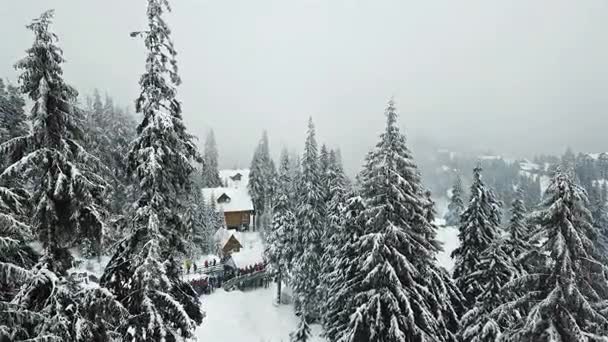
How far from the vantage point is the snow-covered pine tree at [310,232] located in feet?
106

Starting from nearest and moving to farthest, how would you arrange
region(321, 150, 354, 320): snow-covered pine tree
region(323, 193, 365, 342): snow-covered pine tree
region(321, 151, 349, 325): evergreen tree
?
region(323, 193, 365, 342): snow-covered pine tree < region(321, 150, 354, 320): snow-covered pine tree < region(321, 151, 349, 325): evergreen tree

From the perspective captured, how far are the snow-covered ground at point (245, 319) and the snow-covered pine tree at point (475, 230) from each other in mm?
14412

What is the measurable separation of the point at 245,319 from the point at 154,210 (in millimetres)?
24954

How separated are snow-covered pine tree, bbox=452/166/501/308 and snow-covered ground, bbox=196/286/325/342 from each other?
1441 centimetres

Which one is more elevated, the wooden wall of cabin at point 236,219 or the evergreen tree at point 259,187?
the evergreen tree at point 259,187

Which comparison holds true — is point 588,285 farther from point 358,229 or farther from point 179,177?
point 179,177

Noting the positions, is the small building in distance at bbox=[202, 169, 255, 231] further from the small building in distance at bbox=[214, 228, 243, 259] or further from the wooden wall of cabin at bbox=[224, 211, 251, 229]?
the small building in distance at bbox=[214, 228, 243, 259]

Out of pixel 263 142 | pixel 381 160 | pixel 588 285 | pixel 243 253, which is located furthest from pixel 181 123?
pixel 263 142

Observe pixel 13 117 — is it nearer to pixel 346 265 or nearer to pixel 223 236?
pixel 346 265

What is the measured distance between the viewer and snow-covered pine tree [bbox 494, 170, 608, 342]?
1134 cm

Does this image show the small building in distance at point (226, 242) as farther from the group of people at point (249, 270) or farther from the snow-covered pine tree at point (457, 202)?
the snow-covered pine tree at point (457, 202)

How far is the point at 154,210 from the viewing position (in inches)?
440

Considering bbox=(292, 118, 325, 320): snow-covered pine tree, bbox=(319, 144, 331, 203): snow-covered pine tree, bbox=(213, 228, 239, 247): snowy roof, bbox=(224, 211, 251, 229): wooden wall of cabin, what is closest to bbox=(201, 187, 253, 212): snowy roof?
bbox=(224, 211, 251, 229): wooden wall of cabin

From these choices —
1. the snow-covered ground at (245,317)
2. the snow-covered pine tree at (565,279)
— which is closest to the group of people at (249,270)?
the snow-covered ground at (245,317)
